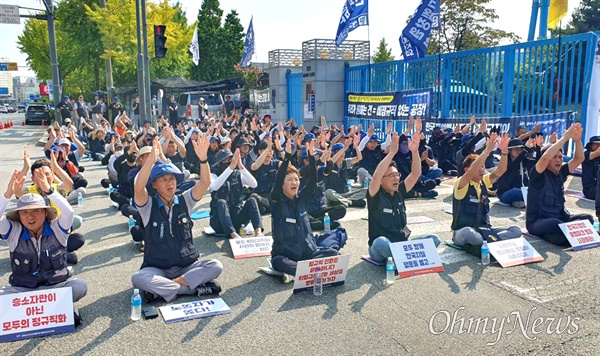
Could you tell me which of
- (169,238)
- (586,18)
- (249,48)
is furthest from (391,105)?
(586,18)

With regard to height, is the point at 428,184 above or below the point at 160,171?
below

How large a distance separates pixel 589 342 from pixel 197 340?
3.58m

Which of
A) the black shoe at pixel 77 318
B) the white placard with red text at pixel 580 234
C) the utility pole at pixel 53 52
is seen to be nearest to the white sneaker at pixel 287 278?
the black shoe at pixel 77 318

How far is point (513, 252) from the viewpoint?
23.2ft

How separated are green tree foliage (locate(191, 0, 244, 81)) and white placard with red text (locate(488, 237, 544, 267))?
47.0m

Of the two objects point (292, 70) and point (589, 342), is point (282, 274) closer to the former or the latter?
point (589, 342)

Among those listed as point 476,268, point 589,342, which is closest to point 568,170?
point 476,268

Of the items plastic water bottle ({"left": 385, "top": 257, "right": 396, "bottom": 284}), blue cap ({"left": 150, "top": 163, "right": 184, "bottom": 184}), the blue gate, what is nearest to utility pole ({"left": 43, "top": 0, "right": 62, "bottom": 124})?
the blue gate

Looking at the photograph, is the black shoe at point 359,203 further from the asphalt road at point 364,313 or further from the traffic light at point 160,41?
the traffic light at point 160,41

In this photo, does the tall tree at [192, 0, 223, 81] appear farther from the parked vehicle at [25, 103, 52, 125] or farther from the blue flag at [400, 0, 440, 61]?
the blue flag at [400, 0, 440, 61]

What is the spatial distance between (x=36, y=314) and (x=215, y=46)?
50.3 meters

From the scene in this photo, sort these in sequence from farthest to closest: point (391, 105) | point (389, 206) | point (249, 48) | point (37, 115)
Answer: point (37, 115) < point (249, 48) < point (391, 105) < point (389, 206)

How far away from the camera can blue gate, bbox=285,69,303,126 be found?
26016mm

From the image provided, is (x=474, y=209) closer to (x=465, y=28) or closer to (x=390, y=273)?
(x=390, y=273)
